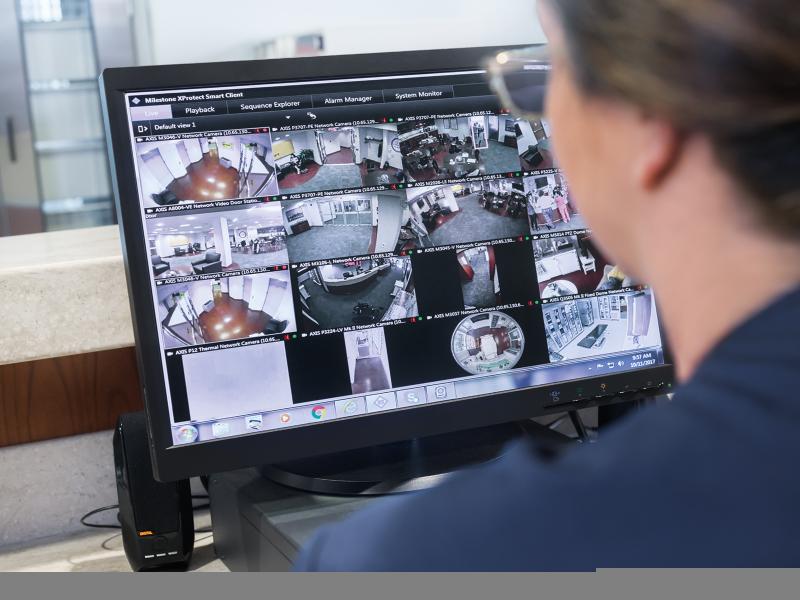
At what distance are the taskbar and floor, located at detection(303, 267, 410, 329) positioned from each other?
72 millimetres

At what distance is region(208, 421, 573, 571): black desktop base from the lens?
83 cm

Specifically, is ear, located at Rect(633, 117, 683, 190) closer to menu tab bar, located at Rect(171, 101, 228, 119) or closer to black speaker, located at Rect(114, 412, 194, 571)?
menu tab bar, located at Rect(171, 101, 228, 119)

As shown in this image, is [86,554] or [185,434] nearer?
[185,434]

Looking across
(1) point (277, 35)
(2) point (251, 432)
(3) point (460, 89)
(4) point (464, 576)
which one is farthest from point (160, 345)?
(1) point (277, 35)

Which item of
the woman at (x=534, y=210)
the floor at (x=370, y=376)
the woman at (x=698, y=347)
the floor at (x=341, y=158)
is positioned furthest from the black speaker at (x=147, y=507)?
the woman at (x=698, y=347)

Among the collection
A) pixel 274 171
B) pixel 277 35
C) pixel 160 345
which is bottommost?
pixel 160 345

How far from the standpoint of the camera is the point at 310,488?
34.5 inches

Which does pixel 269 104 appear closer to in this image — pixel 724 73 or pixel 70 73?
pixel 724 73

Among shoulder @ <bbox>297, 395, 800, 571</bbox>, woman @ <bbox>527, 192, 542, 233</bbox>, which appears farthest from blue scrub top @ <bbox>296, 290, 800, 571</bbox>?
woman @ <bbox>527, 192, 542, 233</bbox>

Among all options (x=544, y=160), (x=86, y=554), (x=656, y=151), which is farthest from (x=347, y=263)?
(x=656, y=151)

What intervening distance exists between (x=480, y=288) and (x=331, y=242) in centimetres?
15

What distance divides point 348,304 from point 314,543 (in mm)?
485

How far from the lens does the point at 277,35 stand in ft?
9.52

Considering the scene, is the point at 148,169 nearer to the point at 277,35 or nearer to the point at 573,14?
the point at 573,14
